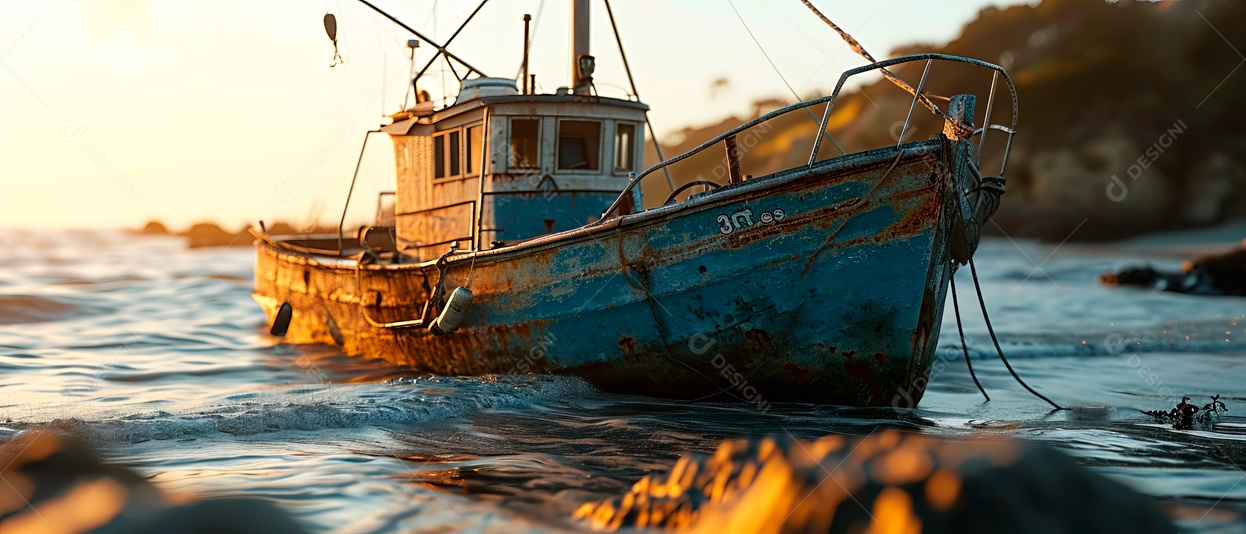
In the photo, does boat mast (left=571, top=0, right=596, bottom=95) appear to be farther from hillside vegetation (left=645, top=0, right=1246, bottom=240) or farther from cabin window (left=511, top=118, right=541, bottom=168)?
hillside vegetation (left=645, top=0, right=1246, bottom=240)

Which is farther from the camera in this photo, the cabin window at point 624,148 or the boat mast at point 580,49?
the boat mast at point 580,49

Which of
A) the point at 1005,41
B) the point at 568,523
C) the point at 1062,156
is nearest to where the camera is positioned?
the point at 568,523

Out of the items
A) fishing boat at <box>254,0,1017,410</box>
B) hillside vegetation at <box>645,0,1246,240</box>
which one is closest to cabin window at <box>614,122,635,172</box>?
fishing boat at <box>254,0,1017,410</box>

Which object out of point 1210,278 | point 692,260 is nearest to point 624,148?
point 692,260

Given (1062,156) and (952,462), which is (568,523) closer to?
(952,462)

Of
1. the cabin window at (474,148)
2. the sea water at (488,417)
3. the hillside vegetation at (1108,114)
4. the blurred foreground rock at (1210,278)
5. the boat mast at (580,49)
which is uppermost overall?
the hillside vegetation at (1108,114)

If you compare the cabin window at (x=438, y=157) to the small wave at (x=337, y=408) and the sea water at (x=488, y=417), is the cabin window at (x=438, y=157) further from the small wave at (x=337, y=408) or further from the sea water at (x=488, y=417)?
the small wave at (x=337, y=408)

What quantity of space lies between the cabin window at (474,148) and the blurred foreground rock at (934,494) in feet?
26.8

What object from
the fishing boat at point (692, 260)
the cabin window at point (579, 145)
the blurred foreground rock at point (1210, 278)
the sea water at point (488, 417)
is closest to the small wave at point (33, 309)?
the sea water at point (488, 417)

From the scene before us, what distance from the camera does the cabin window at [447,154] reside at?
38.7ft

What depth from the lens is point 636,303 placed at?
28.8 feet

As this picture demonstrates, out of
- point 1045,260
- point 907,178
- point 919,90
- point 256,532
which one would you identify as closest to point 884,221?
point 907,178

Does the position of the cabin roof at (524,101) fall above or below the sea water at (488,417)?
above

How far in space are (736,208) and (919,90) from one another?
1.68 m
